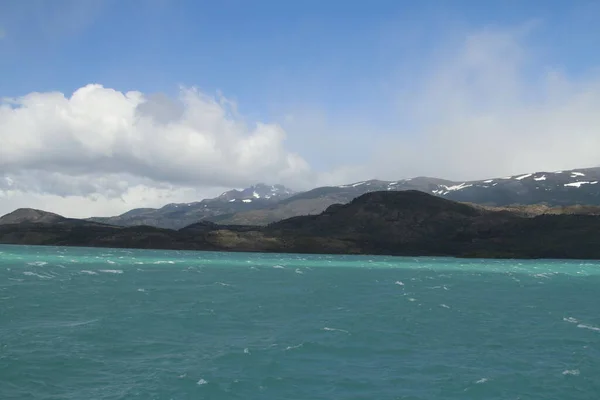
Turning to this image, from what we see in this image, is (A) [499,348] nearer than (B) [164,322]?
Yes

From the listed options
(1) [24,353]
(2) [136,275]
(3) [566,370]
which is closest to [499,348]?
(3) [566,370]

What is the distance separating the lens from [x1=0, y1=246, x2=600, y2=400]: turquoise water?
28.3 meters

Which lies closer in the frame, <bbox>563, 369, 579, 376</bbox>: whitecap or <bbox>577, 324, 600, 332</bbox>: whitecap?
<bbox>563, 369, 579, 376</bbox>: whitecap

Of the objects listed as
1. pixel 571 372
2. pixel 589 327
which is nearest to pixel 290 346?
pixel 571 372

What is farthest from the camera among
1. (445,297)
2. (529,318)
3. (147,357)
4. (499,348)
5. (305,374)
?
(445,297)

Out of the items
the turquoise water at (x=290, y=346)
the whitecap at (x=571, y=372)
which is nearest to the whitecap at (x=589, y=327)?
the turquoise water at (x=290, y=346)

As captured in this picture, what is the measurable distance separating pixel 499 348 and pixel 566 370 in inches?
242

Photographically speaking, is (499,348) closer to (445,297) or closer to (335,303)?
(335,303)

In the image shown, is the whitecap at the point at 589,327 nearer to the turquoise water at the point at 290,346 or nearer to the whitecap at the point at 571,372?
the turquoise water at the point at 290,346

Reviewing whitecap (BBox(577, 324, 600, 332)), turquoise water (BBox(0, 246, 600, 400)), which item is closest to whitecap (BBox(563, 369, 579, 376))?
turquoise water (BBox(0, 246, 600, 400))

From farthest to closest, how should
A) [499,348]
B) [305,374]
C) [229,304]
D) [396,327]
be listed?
[229,304] < [396,327] < [499,348] < [305,374]

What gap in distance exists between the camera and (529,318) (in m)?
53.1

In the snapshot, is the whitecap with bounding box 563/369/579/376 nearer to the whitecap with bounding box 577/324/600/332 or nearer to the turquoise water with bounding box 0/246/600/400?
the turquoise water with bounding box 0/246/600/400

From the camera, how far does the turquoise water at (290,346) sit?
28.3 meters
